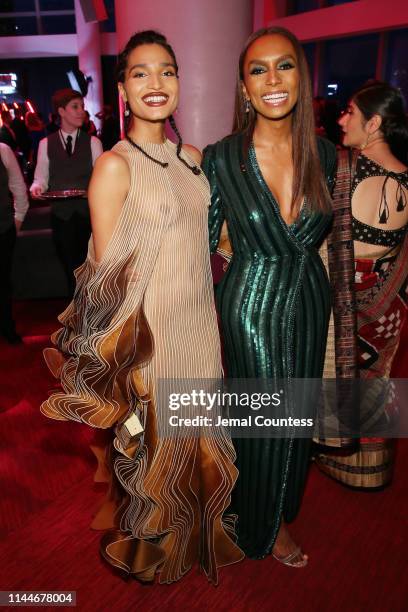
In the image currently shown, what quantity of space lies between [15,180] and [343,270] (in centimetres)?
259

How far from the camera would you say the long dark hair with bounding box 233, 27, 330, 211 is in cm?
178

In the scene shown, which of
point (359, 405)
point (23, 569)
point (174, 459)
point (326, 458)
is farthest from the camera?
point (326, 458)

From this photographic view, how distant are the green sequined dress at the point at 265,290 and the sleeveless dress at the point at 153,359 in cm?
8

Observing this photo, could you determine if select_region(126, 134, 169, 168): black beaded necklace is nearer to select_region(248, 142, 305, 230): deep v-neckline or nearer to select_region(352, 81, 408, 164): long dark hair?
select_region(248, 142, 305, 230): deep v-neckline

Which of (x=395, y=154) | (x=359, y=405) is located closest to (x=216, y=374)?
(x=359, y=405)

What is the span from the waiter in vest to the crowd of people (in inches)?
100

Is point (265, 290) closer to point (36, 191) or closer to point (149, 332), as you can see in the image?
point (149, 332)

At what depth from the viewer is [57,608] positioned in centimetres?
187

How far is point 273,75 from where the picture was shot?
5.56 ft

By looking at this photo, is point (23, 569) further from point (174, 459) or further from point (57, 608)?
point (174, 459)

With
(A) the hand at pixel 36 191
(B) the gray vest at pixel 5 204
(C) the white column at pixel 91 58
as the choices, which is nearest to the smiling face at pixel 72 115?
(A) the hand at pixel 36 191

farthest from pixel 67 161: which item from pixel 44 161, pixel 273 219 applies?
pixel 273 219

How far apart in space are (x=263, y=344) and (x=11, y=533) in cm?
128

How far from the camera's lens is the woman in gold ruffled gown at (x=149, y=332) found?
1.58 metres
